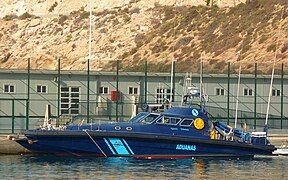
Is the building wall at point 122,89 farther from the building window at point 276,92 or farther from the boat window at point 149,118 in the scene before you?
the boat window at point 149,118

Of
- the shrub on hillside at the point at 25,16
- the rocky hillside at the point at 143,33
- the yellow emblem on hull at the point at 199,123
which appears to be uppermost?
the shrub on hillside at the point at 25,16

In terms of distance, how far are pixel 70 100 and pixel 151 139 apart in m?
9.41

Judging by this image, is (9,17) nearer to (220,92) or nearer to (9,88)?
(9,88)

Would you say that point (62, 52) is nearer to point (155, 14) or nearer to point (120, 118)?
point (155, 14)

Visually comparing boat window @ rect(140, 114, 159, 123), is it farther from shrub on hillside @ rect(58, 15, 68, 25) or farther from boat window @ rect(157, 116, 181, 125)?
shrub on hillside @ rect(58, 15, 68, 25)

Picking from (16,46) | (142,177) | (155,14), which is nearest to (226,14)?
(155,14)

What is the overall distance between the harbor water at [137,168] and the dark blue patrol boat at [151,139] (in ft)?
1.19

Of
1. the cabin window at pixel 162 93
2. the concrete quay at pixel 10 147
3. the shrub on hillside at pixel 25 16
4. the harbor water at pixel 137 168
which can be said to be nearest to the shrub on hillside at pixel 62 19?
the shrub on hillside at pixel 25 16

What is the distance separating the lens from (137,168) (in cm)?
3928

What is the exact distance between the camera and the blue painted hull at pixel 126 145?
1652 inches

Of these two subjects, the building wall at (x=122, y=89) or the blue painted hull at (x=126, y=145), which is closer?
the blue painted hull at (x=126, y=145)

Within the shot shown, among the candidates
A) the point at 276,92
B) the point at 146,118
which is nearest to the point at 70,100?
the point at 146,118

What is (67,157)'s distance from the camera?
140ft

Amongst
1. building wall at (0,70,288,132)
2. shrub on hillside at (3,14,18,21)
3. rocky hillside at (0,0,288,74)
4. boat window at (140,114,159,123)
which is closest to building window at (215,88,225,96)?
building wall at (0,70,288,132)
